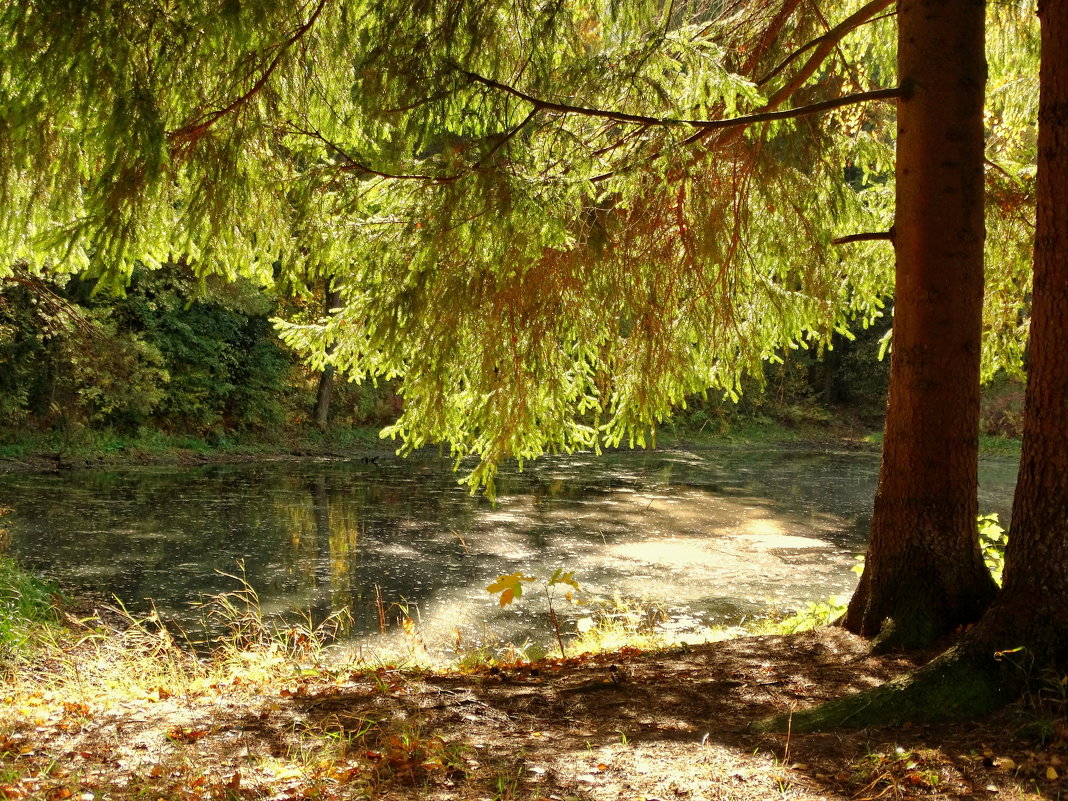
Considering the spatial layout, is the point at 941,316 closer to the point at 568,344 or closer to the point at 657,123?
the point at 657,123

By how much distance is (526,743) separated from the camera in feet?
9.78

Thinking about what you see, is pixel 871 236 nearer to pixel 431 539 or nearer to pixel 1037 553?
pixel 1037 553

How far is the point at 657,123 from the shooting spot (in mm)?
3887

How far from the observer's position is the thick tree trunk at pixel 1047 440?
3.00 m

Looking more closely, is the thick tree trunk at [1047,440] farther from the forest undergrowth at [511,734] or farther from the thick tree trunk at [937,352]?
the thick tree trunk at [937,352]

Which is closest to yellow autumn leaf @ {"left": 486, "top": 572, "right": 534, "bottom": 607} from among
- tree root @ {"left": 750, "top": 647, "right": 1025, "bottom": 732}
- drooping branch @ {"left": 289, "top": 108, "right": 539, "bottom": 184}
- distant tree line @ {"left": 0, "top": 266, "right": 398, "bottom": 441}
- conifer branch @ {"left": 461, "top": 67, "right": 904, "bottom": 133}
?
tree root @ {"left": 750, "top": 647, "right": 1025, "bottom": 732}

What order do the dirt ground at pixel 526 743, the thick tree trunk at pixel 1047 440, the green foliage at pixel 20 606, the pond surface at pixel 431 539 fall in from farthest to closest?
the pond surface at pixel 431 539
the green foliage at pixel 20 606
the thick tree trunk at pixel 1047 440
the dirt ground at pixel 526 743

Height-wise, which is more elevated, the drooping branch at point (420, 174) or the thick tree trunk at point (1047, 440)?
the drooping branch at point (420, 174)

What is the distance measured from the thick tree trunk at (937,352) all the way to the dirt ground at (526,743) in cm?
41

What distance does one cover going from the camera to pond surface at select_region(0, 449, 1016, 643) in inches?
297

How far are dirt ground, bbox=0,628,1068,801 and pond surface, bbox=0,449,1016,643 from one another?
2.92 m

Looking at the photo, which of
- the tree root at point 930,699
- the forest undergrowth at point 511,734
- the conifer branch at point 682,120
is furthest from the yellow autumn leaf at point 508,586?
the conifer branch at point 682,120

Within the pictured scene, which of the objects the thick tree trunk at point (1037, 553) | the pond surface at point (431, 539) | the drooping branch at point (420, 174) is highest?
the drooping branch at point (420, 174)

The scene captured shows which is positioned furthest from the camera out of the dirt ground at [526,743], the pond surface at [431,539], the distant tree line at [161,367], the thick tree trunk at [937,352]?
the distant tree line at [161,367]
